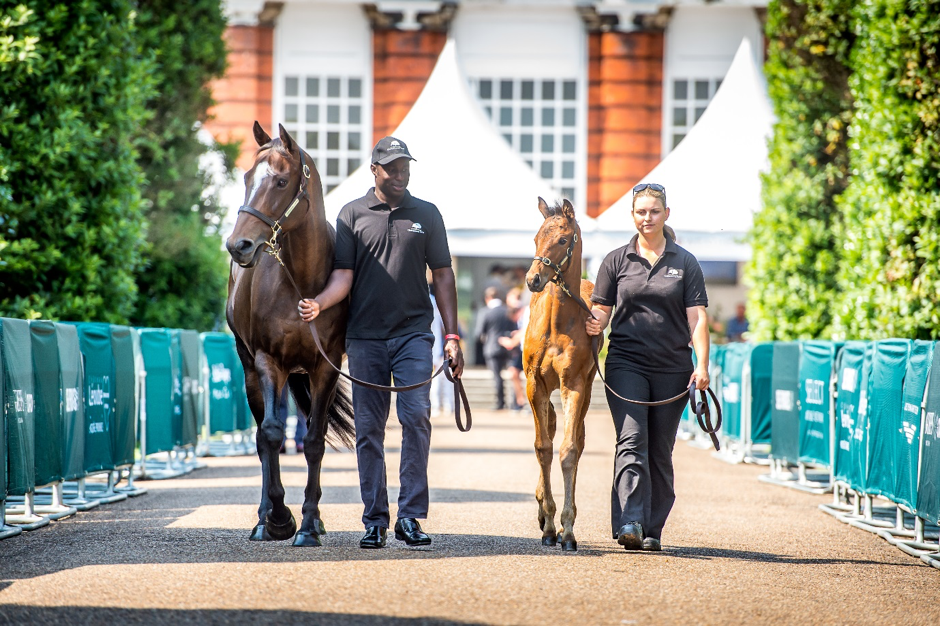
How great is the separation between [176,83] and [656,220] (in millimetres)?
11900

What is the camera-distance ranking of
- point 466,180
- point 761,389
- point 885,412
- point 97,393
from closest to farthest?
point 885,412, point 97,393, point 761,389, point 466,180

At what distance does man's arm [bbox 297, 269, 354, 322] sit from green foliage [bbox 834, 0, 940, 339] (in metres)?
6.29

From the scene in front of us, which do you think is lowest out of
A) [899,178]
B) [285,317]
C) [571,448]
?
[571,448]

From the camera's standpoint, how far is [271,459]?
297 inches

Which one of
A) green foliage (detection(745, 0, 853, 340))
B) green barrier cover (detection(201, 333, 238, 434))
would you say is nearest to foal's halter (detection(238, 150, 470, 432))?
green barrier cover (detection(201, 333, 238, 434))

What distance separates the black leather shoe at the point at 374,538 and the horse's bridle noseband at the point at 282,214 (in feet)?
5.53

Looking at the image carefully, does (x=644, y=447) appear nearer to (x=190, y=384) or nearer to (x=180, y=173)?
(x=190, y=384)

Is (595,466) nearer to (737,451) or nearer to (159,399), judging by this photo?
(737,451)

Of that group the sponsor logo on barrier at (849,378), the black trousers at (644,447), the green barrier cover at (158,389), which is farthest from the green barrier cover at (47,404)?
the sponsor logo on barrier at (849,378)

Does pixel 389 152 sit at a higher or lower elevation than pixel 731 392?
higher

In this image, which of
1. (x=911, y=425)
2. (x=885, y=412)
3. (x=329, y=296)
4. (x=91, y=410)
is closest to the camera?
(x=329, y=296)

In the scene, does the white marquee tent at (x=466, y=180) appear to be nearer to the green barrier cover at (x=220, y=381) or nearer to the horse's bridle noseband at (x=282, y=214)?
the green barrier cover at (x=220, y=381)

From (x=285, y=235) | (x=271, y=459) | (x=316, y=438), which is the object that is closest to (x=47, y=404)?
(x=271, y=459)

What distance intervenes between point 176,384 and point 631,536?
6557 millimetres
